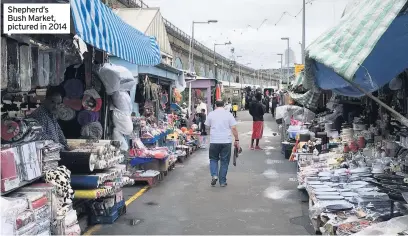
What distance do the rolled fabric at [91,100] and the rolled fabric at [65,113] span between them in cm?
22

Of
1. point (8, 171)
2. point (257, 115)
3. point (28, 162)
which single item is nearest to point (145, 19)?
point (257, 115)

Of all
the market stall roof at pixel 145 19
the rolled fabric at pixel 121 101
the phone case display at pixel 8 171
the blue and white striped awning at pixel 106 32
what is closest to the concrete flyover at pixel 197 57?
the market stall roof at pixel 145 19

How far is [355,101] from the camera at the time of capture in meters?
11.5

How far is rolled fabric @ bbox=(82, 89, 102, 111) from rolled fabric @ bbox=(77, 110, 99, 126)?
9cm

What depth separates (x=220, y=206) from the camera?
834 cm

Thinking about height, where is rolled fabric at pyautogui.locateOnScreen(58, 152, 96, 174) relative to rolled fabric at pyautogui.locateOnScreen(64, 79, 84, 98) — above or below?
below

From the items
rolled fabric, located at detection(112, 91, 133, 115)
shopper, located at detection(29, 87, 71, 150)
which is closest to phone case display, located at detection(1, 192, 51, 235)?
shopper, located at detection(29, 87, 71, 150)

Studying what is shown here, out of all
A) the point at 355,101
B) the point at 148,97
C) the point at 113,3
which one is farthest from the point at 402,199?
the point at 113,3

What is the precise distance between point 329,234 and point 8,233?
351cm

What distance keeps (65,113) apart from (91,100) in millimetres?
449

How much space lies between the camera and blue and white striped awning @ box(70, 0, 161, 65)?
4.83 m

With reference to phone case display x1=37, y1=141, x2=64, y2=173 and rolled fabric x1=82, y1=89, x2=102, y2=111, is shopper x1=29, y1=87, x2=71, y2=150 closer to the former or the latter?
phone case display x1=37, y1=141, x2=64, y2=173

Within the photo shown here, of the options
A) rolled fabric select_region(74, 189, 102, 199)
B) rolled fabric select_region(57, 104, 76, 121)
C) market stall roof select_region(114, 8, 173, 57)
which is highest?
market stall roof select_region(114, 8, 173, 57)

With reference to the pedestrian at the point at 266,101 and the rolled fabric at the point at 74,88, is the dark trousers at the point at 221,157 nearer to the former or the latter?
Result: the rolled fabric at the point at 74,88
